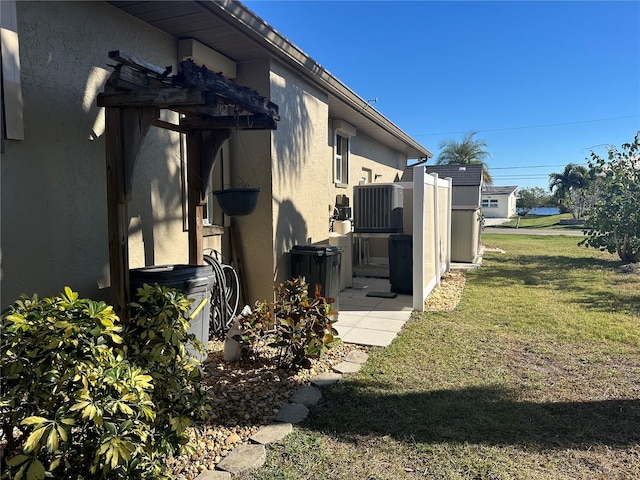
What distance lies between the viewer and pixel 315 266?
6105 mm

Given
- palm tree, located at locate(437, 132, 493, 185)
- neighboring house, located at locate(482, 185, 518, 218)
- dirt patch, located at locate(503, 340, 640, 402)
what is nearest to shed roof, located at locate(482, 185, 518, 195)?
neighboring house, located at locate(482, 185, 518, 218)

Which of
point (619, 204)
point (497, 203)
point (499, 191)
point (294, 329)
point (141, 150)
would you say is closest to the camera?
point (294, 329)

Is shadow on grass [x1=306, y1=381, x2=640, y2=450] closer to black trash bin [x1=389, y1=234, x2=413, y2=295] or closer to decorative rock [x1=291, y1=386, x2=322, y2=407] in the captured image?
decorative rock [x1=291, y1=386, x2=322, y2=407]

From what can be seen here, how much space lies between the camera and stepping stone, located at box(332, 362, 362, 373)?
4285 mm

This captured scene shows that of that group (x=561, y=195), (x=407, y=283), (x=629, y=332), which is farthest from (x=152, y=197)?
(x=561, y=195)

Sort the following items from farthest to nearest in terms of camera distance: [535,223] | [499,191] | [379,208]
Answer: [499,191]
[535,223]
[379,208]

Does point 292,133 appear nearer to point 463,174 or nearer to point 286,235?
point 286,235

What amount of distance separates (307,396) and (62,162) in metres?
2.93

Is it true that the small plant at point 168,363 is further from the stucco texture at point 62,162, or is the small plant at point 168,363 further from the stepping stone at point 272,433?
the stucco texture at point 62,162

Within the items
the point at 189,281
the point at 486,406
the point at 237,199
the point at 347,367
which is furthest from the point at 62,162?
the point at 486,406

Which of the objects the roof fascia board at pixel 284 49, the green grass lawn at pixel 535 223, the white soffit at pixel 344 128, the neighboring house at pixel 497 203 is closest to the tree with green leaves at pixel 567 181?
the neighboring house at pixel 497 203

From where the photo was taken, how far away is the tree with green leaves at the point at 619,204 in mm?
11242

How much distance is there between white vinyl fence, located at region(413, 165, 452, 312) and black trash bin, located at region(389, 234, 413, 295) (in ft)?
1.32

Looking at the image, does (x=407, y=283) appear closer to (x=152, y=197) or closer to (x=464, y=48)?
(x=152, y=197)
